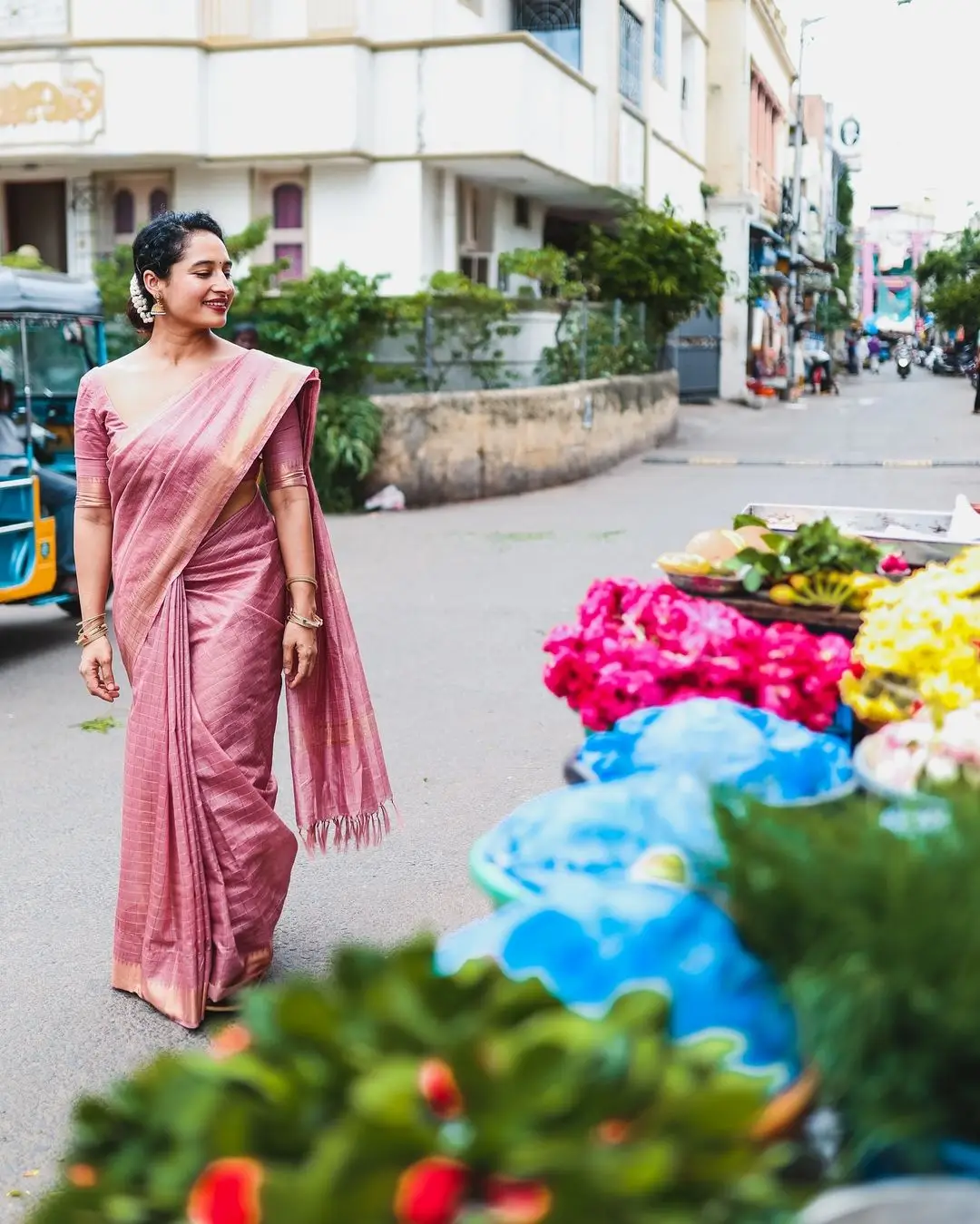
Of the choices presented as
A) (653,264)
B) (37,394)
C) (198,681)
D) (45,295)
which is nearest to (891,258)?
(653,264)

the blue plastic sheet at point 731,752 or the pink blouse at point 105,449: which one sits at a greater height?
the pink blouse at point 105,449

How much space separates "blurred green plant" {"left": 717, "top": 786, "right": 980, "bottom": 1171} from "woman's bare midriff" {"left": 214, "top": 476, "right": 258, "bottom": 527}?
2.69m

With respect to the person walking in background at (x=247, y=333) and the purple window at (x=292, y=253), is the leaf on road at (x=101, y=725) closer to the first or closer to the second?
the person walking in background at (x=247, y=333)

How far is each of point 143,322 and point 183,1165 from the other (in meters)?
3.16

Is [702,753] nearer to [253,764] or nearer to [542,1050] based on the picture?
[542,1050]

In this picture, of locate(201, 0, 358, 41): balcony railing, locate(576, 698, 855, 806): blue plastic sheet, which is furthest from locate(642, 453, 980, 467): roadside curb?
locate(576, 698, 855, 806): blue plastic sheet

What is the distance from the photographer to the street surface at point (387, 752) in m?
3.96

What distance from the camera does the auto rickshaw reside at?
351 inches

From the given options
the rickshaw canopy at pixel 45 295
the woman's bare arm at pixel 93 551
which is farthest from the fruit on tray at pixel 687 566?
the rickshaw canopy at pixel 45 295

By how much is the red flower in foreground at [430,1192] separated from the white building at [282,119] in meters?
17.4

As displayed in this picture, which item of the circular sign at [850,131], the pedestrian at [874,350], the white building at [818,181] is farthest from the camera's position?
the pedestrian at [874,350]

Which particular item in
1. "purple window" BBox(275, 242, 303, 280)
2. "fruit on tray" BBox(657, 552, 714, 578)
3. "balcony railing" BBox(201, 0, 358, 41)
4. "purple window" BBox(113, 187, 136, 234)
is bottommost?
"fruit on tray" BBox(657, 552, 714, 578)

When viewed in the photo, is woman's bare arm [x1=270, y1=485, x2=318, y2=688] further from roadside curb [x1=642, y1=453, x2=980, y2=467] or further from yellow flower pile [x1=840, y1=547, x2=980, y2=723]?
roadside curb [x1=642, y1=453, x2=980, y2=467]

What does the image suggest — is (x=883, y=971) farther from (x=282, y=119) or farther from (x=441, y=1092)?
(x=282, y=119)
